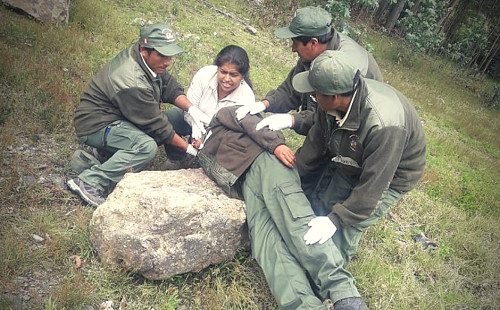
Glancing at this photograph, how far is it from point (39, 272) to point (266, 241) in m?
1.95

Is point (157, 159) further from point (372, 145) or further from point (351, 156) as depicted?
point (372, 145)

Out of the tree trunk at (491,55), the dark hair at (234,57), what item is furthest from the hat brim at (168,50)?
the tree trunk at (491,55)

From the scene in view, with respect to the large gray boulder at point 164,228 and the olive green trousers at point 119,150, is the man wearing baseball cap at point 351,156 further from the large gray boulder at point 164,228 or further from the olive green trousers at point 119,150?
the olive green trousers at point 119,150

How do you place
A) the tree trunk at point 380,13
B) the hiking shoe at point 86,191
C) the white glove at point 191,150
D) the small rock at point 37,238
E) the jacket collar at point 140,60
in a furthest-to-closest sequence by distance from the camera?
the tree trunk at point 380,13, the white glove at point 191,150, the jacket collar at point 140,60, the hiking shoe at point 86,191, the small rock at point 37,238

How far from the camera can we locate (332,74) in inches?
113

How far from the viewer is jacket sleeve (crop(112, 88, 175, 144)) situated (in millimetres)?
3996

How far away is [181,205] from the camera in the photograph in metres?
3.41

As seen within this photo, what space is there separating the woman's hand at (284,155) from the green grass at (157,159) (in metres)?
1.10

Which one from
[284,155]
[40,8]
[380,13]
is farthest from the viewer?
[380,13]

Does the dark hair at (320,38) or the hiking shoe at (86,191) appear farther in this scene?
the dark hair at (320,38)

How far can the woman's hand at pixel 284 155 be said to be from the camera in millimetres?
3763

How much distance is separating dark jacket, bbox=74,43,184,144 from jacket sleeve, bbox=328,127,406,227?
2.25 meters

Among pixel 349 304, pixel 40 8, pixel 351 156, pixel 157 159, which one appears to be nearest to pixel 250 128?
pixel 351 156

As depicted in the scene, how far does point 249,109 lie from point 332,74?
63.5 inches
